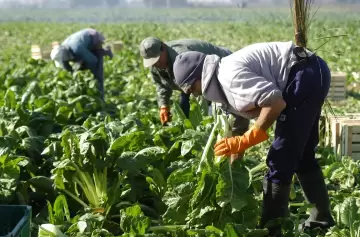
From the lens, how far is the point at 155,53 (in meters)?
5.71

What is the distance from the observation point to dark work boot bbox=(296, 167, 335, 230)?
4289 millimetres

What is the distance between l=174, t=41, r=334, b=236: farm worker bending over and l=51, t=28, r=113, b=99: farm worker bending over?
537 centimetres

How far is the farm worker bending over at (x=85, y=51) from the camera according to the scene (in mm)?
9133

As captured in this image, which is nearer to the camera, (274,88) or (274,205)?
(274,88)

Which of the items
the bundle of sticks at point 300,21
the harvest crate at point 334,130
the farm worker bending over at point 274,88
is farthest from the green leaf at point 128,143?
the harvest crate at point 334,130

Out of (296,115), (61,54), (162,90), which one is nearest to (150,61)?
(162,90)

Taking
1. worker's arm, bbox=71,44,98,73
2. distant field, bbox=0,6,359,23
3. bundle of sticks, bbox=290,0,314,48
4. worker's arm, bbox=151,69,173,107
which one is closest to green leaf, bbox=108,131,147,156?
bundle of sticks, bbox=290,0,314,48

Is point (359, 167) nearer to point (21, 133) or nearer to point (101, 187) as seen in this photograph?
point (101, 187)

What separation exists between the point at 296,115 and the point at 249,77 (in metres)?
0.44

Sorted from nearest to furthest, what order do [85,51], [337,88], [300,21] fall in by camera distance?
1. [300,21]
2. [85,51]
3. [337,88]

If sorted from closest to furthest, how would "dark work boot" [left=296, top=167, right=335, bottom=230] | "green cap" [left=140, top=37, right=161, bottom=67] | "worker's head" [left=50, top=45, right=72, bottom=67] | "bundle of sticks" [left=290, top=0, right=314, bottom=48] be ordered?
1. "bundle of sticks" [left=290, top=0, right=314, bottom=48]
2. "dark work boot" [left=296, top=167, right=335, bottom=230]
3. "green cap" [left=140, top=37, right=161, bottom=67]
4. "worker's head" [left=50, top=45, right=72, bottom=67]

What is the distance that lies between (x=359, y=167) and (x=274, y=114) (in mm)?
2396

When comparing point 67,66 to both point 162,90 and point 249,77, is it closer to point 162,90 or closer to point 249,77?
point 162,90

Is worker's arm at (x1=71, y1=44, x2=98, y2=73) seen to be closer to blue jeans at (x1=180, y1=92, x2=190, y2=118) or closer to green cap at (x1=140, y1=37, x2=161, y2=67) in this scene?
blue jeans at (x1=180, y1=92, x2=190, y2=118)
